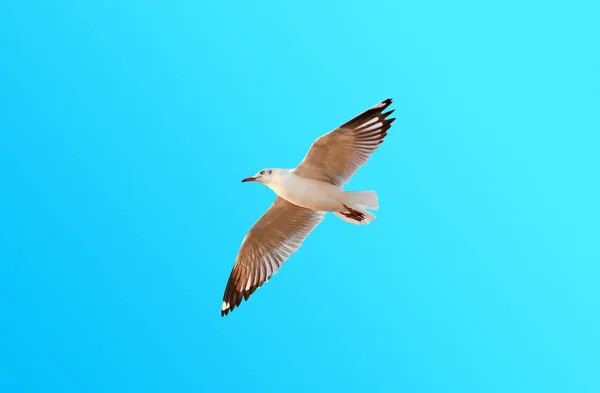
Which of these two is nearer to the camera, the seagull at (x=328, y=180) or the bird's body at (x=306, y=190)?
the seagull at (x=328, y=180)

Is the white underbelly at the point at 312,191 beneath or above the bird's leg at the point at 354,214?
above

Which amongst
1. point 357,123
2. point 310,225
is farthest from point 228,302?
point 357,123

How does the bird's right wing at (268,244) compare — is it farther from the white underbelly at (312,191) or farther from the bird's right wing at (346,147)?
the bird's right wing at (346,147)

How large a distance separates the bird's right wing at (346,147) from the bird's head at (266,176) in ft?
0.51

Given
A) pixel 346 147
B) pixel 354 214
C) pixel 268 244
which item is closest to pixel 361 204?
pixel 354 214

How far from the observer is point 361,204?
6.31 meters

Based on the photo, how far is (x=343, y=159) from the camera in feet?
20.8

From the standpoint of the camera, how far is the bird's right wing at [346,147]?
6.14m

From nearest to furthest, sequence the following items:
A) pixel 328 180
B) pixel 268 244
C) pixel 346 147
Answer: pixel 346 147
pixel 328 180
pixel 268 244

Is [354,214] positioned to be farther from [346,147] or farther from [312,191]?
[346,147]

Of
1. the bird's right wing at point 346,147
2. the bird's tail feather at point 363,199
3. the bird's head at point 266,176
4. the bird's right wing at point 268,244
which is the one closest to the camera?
the bird's right wing at point 346,147

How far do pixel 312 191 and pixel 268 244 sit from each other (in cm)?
96

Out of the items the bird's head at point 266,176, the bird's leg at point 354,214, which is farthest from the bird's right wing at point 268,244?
the bird's leg at point 354,214

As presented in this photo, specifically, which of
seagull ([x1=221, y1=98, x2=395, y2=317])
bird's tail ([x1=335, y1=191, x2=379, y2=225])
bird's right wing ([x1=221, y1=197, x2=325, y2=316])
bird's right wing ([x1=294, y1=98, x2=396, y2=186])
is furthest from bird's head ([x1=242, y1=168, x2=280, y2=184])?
bird's tail ([x1=335, y1=191, x2=379, y2=225])
